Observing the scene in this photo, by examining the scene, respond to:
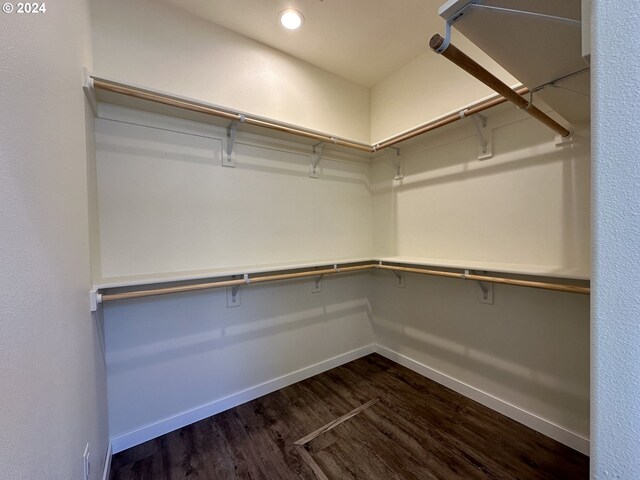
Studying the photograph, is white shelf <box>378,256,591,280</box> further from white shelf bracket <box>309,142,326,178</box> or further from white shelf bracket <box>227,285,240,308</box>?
white shelf bracket <box>227,285,240,308</box>

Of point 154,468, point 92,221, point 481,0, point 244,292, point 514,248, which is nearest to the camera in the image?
point 481,0

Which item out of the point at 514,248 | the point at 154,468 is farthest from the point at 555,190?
the point at 154,468

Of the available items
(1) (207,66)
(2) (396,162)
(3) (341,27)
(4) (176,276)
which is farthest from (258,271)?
(3) (341,27)

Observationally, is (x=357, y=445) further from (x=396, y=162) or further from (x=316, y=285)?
(x=396, y=162)

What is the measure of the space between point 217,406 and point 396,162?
2.43 meters

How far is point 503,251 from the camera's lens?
1768 millimetres

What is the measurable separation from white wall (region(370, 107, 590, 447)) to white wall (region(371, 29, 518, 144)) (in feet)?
0.71

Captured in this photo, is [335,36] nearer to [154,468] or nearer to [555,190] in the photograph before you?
[555,190]

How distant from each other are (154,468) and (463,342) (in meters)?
2.11

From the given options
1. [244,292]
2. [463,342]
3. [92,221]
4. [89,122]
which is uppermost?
[89,122]

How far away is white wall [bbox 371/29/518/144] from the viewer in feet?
6.09

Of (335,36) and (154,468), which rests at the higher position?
(335,36)

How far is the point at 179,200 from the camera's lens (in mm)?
1720

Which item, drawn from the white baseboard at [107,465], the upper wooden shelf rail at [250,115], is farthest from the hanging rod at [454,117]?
the white baseboard at [107,465]
